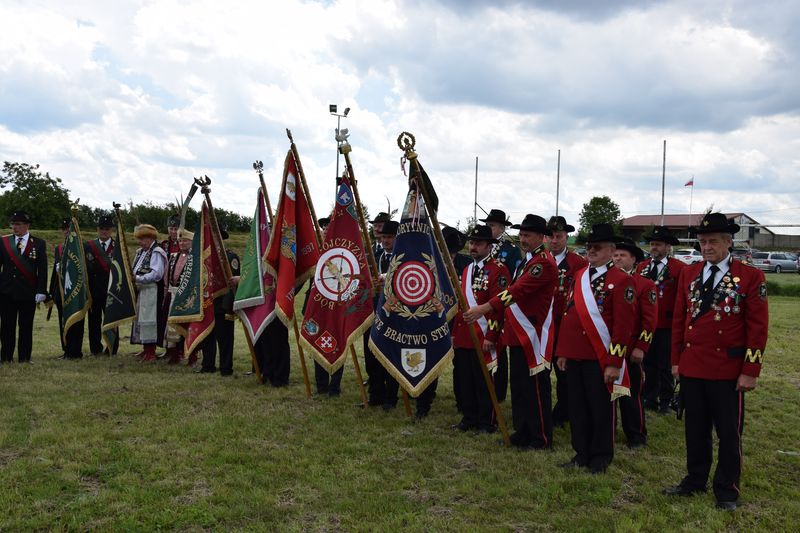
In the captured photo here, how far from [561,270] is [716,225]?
86.1 inches

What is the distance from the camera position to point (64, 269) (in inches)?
401

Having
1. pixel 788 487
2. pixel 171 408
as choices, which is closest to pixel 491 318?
pixel 788 487

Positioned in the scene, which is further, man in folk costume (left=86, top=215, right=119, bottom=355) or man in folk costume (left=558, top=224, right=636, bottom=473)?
man in folk costume (left=86, top=215, right=119, bottom=355)

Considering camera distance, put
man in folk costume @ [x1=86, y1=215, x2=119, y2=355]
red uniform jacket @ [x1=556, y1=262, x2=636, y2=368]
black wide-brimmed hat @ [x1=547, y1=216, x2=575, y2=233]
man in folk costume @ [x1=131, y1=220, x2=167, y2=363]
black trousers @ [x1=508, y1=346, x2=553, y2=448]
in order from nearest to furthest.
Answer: red uniform jacket @ [x1=556, y1=262, x2=636, y2=368], black trousers @ [x1=508, y1=346, x2=553, y2=448], black wide-brimmed hat @ [x1=547, y1=216, x2=575, y2=233], man in folk costume @ [x1=131, y1=220, x2=167, y2=363], man in folk costume @ [x1=86, y1=215, x2=119, y2=355]

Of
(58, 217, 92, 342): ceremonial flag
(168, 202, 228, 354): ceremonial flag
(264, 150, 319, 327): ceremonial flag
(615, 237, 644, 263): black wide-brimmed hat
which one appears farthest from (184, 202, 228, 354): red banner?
(615, 237, 644, 263): black wide-brimmed hat

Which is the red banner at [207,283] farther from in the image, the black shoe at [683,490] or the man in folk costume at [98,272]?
the black shoe at [683,490]

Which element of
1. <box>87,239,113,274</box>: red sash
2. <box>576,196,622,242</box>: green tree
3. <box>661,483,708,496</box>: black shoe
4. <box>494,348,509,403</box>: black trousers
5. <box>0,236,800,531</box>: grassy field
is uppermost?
<box>576,196,622,242</box>: green tree

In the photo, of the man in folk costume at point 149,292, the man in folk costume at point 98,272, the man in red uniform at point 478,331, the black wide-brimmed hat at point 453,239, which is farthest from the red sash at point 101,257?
the man in red uniform at point 478,331

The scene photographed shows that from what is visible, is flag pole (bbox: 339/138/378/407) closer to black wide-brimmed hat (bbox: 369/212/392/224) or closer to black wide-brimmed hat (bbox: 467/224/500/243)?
black wide-brimmed hat (bbox: 369/212/392/224)

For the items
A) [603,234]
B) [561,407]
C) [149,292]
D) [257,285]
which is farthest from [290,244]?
[603,234]

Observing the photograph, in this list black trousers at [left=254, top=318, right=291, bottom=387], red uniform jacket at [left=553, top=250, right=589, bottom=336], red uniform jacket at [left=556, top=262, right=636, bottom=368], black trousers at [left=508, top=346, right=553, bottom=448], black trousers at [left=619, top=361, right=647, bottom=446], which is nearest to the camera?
red uniform jacket at [left=556, top=262, right=636, bottom=368]

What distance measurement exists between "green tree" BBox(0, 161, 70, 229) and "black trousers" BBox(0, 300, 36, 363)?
4240cm

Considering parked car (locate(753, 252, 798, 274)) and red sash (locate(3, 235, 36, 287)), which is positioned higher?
parked car (locate(753, 252, 798, 274))

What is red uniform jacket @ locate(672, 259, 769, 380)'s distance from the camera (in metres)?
4.33
